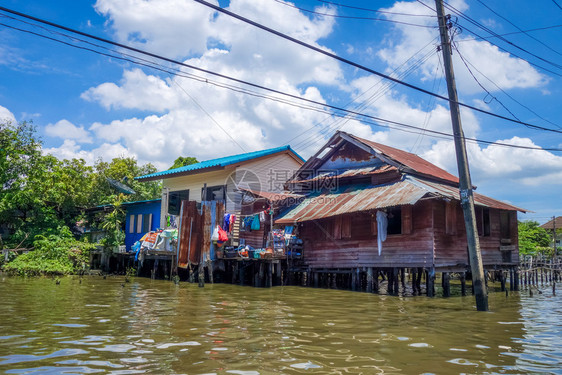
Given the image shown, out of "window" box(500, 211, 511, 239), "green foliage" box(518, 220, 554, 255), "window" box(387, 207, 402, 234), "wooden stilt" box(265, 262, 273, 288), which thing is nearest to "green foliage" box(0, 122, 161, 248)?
"wooden stilt" box(265, 262, 273, 288)

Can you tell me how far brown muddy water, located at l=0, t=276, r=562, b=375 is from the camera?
5547 mm

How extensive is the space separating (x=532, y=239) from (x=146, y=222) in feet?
133

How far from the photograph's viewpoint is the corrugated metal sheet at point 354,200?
15.9 meters

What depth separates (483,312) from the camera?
Answer: 36.8ft

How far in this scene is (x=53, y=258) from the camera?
2495 centimetres

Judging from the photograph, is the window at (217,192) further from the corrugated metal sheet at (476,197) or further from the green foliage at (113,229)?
the corrugated metal sheet at (476,197)

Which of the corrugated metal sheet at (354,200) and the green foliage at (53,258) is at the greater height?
the corrugated metal sheet at (354,200)

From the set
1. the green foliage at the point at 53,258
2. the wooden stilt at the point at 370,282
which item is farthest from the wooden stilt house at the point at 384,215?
the green foliage at the point at 53,258

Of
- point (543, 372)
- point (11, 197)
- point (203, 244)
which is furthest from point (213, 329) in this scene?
point (11, 197)

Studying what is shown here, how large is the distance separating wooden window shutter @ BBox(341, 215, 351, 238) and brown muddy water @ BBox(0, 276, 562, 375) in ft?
20.7

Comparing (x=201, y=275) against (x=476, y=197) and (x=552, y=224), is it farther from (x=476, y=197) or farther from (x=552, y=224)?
(x=552, y=224)

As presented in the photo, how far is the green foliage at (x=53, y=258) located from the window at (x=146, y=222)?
136 inches

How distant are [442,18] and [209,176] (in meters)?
16.2

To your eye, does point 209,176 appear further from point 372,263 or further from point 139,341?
point 139,341
